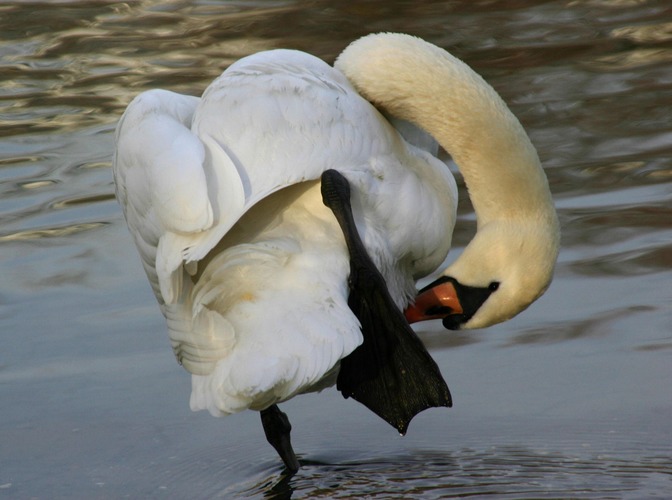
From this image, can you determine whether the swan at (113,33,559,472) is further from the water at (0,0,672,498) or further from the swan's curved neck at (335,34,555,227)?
the water at (0,0,672,498)

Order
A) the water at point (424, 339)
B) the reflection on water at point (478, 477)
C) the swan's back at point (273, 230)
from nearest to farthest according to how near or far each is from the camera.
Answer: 1. the swan's back at point (273, 230)
2. the reflection on water at point (478, 477)
3. the water at point (424, 339)

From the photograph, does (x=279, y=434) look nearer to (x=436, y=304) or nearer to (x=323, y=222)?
(x=436, y=304)

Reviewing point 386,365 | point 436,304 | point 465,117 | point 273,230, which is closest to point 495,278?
point 436,304

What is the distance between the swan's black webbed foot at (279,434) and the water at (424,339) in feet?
0.25

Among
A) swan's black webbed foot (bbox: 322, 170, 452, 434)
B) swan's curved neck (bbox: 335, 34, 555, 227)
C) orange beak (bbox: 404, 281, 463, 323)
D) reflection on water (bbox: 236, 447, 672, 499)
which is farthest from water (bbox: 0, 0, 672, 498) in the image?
swan's curved neck (bbox: 335, 34, 555, 227)

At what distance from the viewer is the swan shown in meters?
4.50

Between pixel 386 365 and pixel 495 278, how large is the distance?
21.3 inches

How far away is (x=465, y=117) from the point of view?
18.0 feet

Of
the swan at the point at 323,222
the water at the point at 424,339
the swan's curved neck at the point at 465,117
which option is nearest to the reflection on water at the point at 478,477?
the water at the point at 424,339

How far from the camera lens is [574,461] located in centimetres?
498

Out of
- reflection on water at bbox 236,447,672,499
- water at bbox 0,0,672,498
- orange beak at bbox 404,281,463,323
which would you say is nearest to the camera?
reflection on water at bbox 236,447,672,499

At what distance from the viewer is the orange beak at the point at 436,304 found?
5.38 m

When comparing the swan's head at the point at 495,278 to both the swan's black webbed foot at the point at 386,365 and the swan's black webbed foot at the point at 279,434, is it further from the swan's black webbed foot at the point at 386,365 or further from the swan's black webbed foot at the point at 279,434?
the swan's black webbed foot at the point at 279,434

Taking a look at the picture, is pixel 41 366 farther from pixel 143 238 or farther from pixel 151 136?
pixel 151 136
